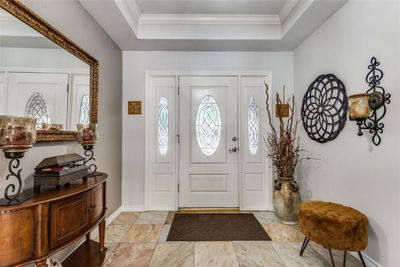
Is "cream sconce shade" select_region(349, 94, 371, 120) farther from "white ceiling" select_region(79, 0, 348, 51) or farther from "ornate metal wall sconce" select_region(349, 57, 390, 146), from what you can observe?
"white ceiling" select_region(79, 0, 348, 51)

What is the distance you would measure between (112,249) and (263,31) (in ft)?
10.7

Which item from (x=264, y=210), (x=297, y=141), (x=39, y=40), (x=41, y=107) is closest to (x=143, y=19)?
(x=39, y=40)

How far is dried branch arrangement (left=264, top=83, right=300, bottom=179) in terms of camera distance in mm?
2756

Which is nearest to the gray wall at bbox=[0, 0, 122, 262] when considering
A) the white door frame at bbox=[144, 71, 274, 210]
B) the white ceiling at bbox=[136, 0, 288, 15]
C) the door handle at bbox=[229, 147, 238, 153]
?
the white door frame at bbox=[144, 71, 274, 210]

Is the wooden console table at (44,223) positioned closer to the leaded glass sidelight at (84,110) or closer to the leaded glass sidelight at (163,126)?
the leaded glass sidelight at (84,110)

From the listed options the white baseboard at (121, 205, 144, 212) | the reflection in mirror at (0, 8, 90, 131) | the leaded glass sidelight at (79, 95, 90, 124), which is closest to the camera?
the reflection in mirror at (0, 8, 90, 131)

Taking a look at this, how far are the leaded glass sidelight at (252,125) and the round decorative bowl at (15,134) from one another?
269 cm

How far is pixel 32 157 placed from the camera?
152cm

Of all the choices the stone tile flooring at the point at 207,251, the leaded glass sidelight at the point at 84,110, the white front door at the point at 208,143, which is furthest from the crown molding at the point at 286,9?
the stone tile flooring at the point at 207,251

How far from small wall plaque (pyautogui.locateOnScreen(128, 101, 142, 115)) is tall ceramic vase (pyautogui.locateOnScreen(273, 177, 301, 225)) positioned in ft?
7.58

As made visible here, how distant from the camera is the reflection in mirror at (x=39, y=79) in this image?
129 centimetres

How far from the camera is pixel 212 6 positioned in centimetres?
254

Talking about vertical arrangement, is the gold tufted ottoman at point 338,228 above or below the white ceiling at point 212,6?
below

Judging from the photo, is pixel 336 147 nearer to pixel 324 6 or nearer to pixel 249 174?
pixel 249 174
